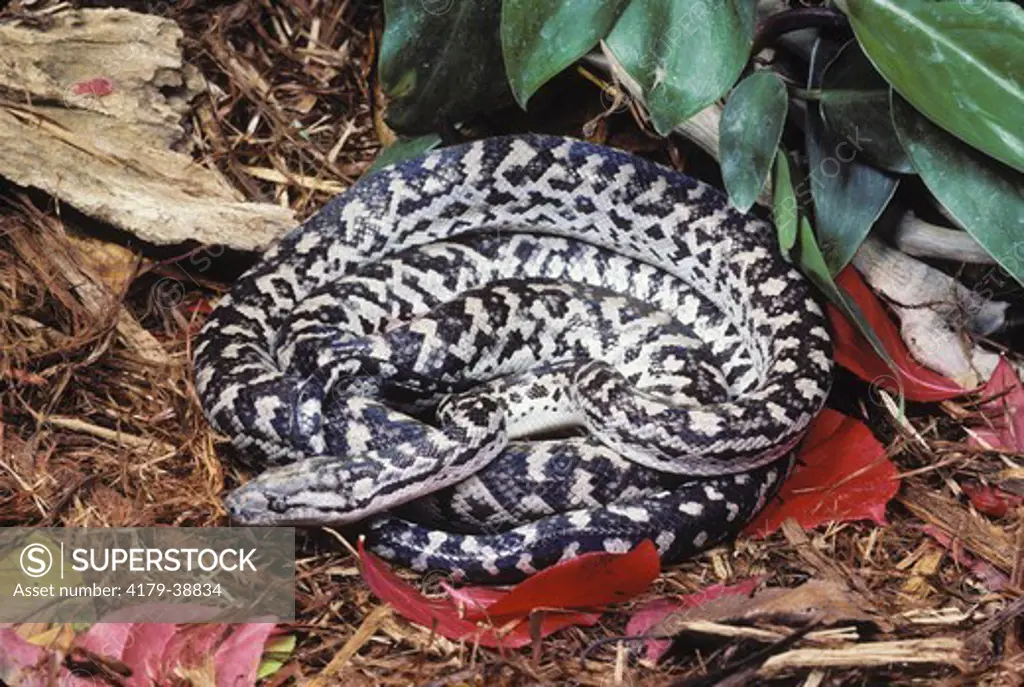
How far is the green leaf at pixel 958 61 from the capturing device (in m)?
3.77

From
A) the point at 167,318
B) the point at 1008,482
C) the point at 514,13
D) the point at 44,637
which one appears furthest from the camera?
the point at 167,318

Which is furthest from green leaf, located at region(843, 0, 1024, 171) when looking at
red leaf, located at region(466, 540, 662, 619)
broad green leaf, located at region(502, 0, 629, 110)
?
red leaf, located at region(466, 540, 662, 619)

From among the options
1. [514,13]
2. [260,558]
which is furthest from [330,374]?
[514,13]

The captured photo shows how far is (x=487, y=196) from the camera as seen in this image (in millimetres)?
5145

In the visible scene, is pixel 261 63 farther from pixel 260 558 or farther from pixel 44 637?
pixel 44 637


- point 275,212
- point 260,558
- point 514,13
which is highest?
point 514,13

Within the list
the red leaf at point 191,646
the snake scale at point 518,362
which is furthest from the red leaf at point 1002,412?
the red leaf at point 191,646

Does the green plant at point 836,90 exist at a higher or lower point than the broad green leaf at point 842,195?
higher

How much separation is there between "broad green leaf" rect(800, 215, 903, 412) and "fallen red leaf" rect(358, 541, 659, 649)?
1.17 m

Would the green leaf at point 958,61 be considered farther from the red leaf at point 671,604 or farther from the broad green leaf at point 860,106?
the red leaf at point 671,604

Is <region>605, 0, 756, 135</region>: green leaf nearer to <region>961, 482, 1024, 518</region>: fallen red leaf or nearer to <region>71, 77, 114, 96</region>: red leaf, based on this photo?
<region>961, 482, 1024, 518</region>: fallen red leaf

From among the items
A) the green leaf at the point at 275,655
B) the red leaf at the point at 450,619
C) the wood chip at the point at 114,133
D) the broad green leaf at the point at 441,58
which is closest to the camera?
the green leaf at the point at 275,655

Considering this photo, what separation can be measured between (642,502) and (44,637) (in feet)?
6.26

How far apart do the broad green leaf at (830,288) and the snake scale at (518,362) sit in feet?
0.76
